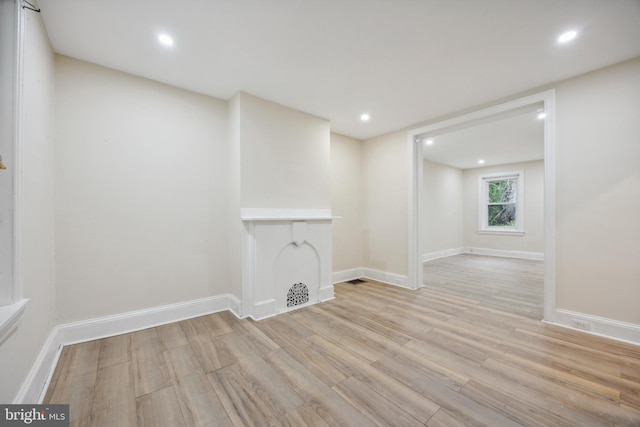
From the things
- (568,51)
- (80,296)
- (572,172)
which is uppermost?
(568,51)

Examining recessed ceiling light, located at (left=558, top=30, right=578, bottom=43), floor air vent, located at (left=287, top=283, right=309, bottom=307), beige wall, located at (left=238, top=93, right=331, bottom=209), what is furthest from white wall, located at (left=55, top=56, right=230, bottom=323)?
recessed ceiling light, located at (left=558, top=30, right=578, bottom=43)

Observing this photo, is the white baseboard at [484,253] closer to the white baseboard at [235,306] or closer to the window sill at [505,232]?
the window sill at [505,232]

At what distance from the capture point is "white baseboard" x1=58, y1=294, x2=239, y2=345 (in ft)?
7.32

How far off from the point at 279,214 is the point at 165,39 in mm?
1942

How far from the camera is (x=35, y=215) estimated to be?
170 centimetres

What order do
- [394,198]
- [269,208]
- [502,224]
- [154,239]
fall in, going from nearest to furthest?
[154,239] → [269,208] → [394,198] → [502,224]

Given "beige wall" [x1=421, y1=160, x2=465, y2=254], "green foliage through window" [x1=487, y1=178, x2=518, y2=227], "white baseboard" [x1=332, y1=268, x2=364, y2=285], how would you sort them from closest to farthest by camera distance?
"white baseboard" [x1=332, y1=268, x2=364, y2=285] → "beige wall" [x1=421, y1=160, x2=465, y2=254] → "green foliage through window" [x1=487, y1=178, x2=518, y2=227]

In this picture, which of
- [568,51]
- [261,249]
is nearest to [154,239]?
[261,249]

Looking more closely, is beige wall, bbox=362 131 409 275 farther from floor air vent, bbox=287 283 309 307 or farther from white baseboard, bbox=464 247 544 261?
white baseboard, bbox=464 247 544 261

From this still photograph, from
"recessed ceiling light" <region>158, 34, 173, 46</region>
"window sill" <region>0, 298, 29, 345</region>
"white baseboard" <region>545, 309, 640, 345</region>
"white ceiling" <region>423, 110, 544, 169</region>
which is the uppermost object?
"recessed ceiling light" <region>158, 34, 173, 46</region>

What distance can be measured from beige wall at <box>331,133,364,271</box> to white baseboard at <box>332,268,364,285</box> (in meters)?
0.06

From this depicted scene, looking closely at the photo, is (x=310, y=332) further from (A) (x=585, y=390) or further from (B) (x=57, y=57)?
(B) (x=57, y=57)

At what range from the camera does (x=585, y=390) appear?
164cm

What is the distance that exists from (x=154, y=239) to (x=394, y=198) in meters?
3.37
